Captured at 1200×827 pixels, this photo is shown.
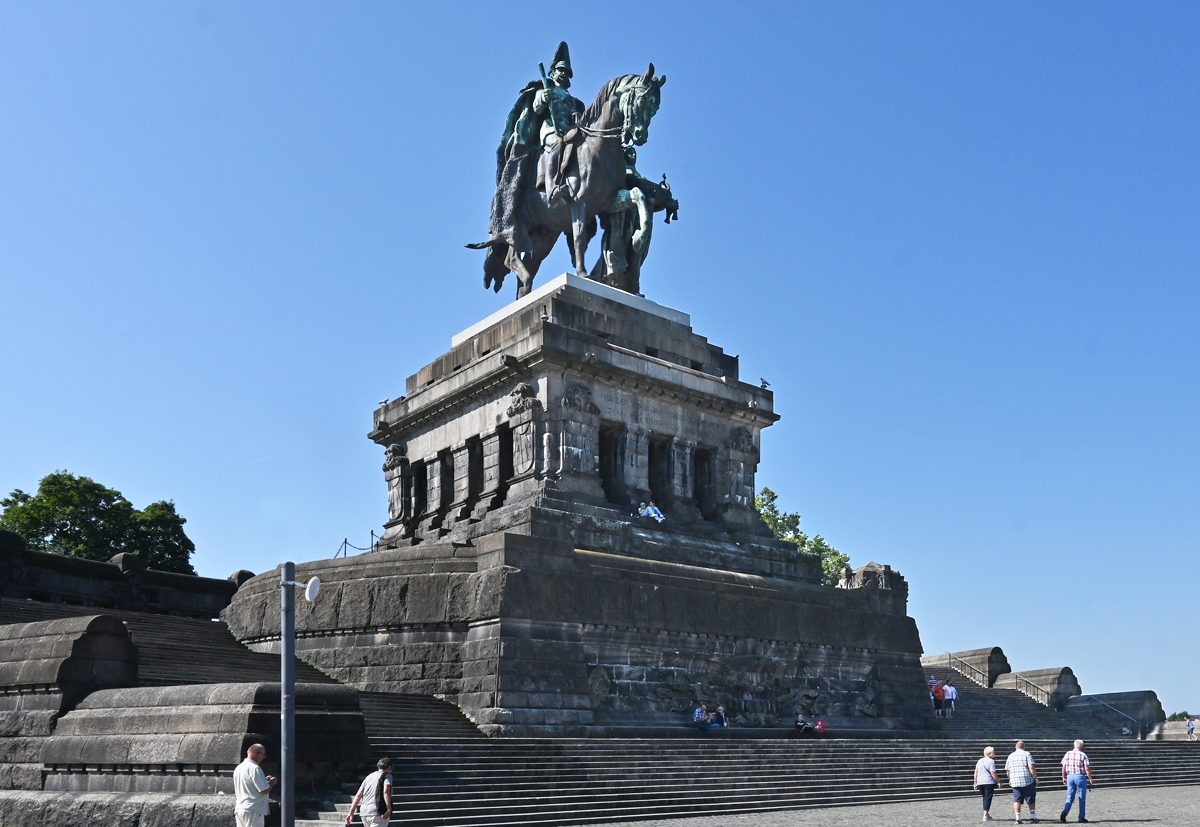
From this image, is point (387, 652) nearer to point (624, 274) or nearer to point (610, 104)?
point (624, 274)

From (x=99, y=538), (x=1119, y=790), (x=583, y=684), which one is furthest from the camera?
(x=99, y=538)

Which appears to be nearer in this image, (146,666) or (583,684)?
(146,666)

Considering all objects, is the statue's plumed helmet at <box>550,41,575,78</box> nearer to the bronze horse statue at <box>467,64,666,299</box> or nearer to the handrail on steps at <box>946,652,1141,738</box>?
the bronze horse statue at <box>467,64,666,299</box>

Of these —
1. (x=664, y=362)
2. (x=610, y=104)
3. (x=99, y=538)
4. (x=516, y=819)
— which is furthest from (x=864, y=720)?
(x=99, y=538)

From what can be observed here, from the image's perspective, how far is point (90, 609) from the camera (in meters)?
25.6

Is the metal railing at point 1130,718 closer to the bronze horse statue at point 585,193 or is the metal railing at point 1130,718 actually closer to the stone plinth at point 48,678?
the bronze horse statue at point 585,193

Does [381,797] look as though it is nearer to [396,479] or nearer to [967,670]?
[396,479]

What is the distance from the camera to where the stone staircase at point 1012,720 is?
101ft

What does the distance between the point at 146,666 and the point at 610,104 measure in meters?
21.2

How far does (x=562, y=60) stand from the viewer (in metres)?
36.2

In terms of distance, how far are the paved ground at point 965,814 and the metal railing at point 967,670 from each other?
1530 centimetres

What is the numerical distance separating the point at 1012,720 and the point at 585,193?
18481 mm

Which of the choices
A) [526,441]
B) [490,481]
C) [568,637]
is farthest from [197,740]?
[490,481]

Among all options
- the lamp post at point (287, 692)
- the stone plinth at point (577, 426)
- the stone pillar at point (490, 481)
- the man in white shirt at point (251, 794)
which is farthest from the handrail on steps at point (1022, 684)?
the lamp post at point (287, 692)
